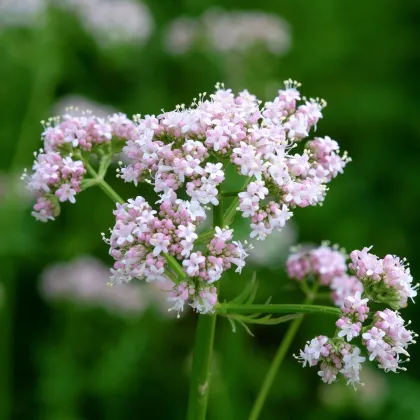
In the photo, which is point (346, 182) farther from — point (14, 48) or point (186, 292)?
point (186, 292)

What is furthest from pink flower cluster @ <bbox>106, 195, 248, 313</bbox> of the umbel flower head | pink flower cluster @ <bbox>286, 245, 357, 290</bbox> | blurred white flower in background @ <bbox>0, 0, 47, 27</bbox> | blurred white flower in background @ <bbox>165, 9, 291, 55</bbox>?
blurred white flower in background @ <bbox>165, 9, 291, 55</bbox>

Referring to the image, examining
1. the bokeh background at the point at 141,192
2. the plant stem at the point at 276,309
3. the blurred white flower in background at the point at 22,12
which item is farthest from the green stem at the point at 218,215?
the blurred white flower in background at the point at 22,12

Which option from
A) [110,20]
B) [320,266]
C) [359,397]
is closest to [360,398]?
[359,397]

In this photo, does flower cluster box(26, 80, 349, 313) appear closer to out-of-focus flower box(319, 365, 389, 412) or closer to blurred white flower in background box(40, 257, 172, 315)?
out-of-focus flower box(319, 365, 389, 412)

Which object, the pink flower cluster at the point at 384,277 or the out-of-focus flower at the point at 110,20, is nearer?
the pink flower cluster at the point at 384,277

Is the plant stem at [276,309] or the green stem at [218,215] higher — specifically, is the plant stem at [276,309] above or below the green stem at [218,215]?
below

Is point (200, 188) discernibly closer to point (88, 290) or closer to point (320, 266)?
point (320, 266)

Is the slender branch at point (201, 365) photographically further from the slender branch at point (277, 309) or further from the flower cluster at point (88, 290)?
the flower cluster at point (88, 290)
